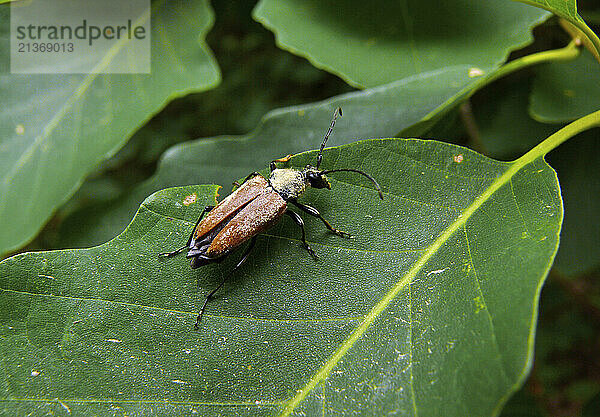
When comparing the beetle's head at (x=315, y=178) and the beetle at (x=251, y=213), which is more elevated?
the beetle's head at (x=315, y=178)

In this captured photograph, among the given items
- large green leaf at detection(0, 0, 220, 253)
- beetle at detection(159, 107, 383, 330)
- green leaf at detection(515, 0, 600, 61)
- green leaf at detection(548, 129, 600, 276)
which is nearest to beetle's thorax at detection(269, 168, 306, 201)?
beetle at detection(159, 107, 383, 330)

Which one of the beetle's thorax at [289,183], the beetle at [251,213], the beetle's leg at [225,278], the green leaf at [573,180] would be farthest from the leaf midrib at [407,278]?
the green leaf at [573,180]

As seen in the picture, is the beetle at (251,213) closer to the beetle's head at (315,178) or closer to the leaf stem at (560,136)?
the beetle's head at (315,178)

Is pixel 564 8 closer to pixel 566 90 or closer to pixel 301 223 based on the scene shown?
pixel 566 90

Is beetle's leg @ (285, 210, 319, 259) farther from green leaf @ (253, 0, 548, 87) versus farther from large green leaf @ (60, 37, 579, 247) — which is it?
green leaf @ (253, 0, 548, 87)

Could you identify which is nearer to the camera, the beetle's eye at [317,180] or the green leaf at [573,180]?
the beetle's eye at [317,180]

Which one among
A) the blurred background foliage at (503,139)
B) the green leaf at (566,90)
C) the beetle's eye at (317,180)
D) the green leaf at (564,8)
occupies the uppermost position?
the green leaf at (564,8)

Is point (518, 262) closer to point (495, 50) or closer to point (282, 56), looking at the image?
point (495, 50)
